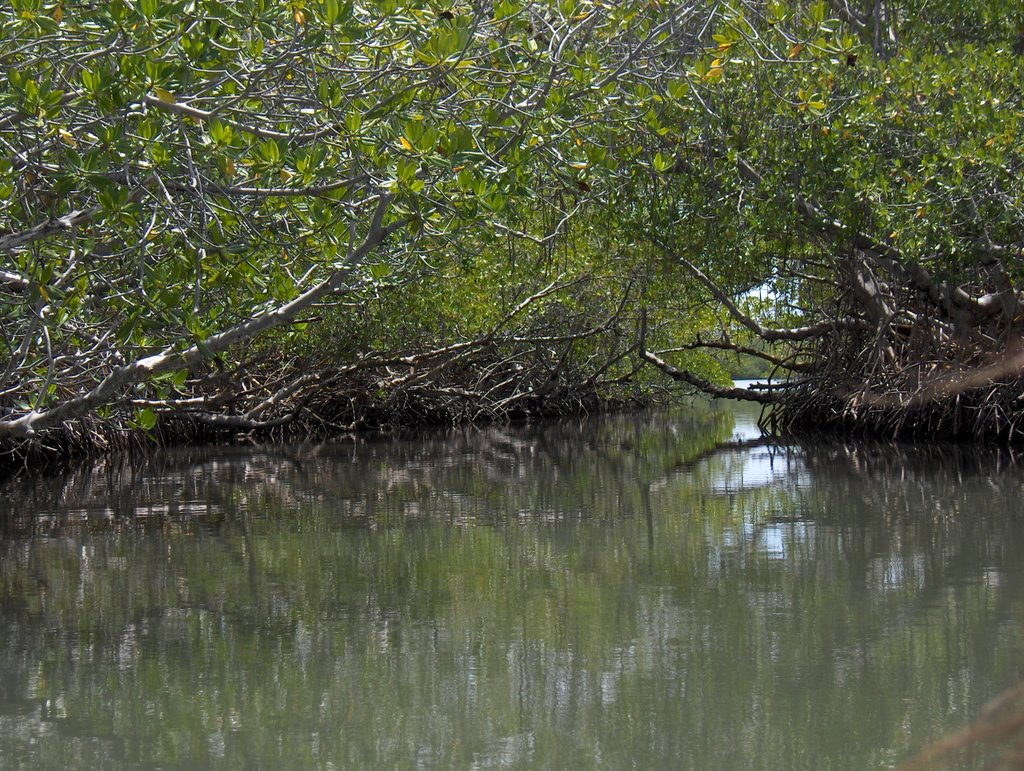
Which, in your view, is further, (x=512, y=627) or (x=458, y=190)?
(x=458, y=190)

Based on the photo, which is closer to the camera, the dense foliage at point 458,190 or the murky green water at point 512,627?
the murky green water at point 512,627

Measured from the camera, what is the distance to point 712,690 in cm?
333

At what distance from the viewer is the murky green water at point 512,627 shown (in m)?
3.01

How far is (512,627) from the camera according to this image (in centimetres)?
412

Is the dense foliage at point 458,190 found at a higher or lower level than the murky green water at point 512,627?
higher

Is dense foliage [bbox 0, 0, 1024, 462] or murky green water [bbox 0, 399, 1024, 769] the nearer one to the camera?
murky green water [bbox 0, 399, 1024, 769]

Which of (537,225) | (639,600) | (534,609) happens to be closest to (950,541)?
(639,600)

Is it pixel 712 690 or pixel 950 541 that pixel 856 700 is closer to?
pixel 712 690

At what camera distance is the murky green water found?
118 inches

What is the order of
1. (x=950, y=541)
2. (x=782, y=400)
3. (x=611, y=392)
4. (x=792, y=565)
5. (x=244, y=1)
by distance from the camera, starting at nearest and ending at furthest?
(x=244, y=1) < (x=792, y=565) < (x=950, y=541) < (x=782, y=400) < (x=611, y=392)

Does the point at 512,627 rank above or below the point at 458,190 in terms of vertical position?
below

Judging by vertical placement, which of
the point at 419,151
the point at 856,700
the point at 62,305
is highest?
the point at 419,151

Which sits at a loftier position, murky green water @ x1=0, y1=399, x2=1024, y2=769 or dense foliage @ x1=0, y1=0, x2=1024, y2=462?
dense foliage @ x1=0, y1=0, x2=1024, y2=462

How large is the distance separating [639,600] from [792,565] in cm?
96
